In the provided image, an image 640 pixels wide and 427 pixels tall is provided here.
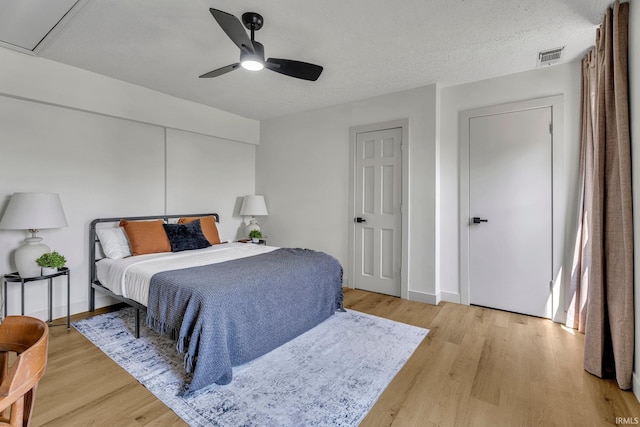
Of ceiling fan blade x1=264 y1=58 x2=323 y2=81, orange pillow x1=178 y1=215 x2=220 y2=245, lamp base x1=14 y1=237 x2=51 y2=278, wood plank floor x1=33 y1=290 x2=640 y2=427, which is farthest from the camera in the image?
orange pillow x1=178 y1=215 x2=220 y2=245

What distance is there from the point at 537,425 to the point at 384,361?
37.9 inches

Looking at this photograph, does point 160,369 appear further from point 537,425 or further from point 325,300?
point 537,425

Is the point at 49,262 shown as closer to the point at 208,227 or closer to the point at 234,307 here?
the point at 208,227

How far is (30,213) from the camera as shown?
2.66m

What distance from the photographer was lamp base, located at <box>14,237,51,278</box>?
2693mm

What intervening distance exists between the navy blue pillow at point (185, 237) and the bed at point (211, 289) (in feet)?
0.04

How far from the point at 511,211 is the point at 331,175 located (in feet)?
7.46

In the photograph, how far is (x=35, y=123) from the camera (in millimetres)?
2986

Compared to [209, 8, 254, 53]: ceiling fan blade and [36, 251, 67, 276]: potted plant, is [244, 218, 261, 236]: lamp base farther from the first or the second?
[209, 8, 254, 53]: ceiling fan blade

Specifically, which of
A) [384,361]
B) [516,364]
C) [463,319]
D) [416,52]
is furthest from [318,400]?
[416,52]

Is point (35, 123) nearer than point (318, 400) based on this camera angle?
No

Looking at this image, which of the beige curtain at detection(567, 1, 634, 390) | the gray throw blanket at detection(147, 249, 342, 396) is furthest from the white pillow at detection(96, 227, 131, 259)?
the beige curtain at detection(567, 1, 634, 390)

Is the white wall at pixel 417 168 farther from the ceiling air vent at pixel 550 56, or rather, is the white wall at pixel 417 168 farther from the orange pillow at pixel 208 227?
the orange pillow at pixel 208 227

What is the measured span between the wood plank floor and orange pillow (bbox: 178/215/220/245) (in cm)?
166
